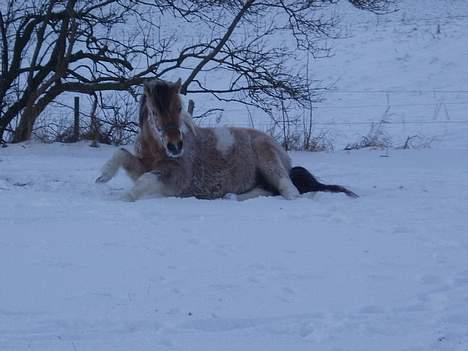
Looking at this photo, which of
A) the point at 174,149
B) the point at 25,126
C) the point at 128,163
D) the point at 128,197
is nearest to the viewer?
the point at 128,197

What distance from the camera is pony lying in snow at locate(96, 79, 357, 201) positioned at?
26.3 feet

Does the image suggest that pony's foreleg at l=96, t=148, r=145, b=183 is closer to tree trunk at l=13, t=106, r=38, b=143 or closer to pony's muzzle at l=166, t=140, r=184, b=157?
pony's muzzle at l=166, t=140, r=184, b=157

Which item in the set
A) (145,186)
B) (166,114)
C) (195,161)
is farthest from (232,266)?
(195,161)

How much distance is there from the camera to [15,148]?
11.9 metres

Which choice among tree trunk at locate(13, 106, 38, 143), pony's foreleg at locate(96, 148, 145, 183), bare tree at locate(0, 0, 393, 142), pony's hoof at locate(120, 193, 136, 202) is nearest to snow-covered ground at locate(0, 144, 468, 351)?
pony's hoof at locate(120, 193, 136, 202)

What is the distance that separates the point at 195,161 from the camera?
848 centimetres

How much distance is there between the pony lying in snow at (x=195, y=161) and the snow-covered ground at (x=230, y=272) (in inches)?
13.7

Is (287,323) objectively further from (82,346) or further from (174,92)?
(174,92)

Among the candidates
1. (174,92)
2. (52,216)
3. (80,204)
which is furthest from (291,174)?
(52,216)

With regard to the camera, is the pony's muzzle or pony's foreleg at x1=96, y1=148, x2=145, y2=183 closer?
the pony's muzzle

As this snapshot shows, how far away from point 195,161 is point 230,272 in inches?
143

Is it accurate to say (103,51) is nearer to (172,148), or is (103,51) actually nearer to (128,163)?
(128,163)

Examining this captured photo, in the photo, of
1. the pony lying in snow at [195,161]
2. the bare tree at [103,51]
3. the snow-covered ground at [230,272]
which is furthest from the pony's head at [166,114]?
the bare tree at [103,51]

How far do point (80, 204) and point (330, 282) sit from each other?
2.90 metres
